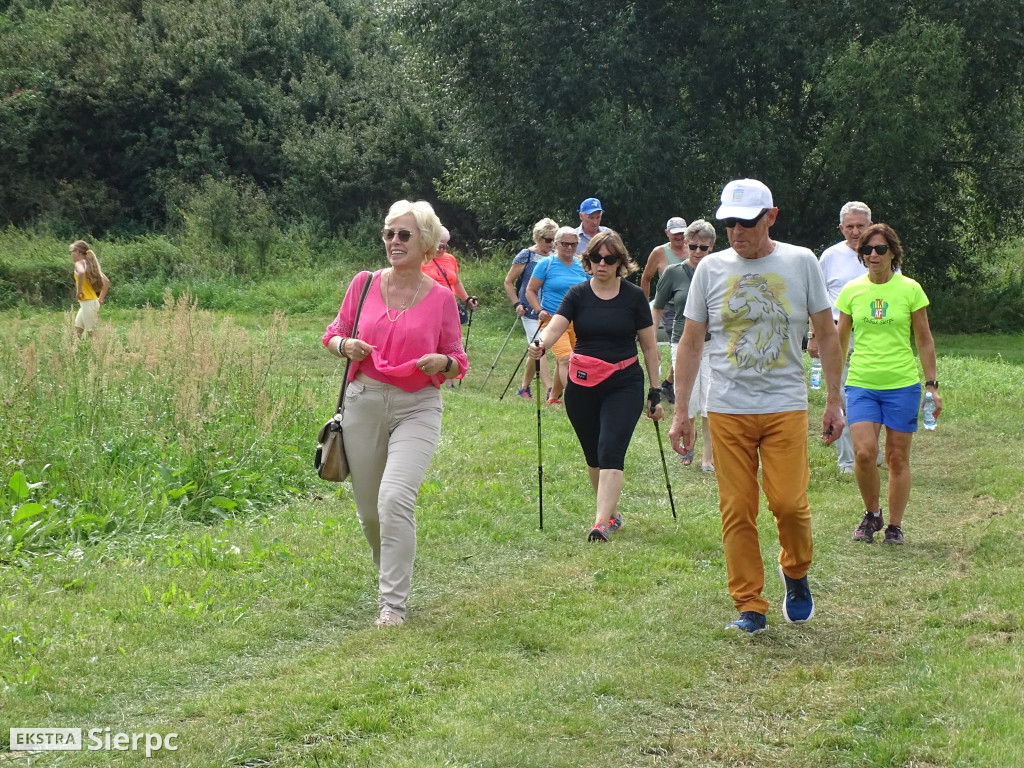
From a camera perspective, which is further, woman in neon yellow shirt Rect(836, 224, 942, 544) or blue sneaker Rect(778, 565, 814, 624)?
woman in neon yellow shirt Rect(836, 224, 942, 544)

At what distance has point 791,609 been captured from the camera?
6.49 metres

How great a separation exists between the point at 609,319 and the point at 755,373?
236 centimetres

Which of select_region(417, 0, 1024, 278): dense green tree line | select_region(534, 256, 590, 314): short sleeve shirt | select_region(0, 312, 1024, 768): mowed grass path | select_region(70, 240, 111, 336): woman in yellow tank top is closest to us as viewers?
select_region(0, 312, 1024, 768): mowed grass path

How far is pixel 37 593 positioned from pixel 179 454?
266 cm

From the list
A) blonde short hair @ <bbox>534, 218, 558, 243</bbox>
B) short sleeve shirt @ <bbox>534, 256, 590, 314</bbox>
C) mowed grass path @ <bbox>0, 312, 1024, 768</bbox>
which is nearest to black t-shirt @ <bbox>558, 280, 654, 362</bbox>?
mowed grass path @ <bbox>0, 312, 1024, 768</bbox>

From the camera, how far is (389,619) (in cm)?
644

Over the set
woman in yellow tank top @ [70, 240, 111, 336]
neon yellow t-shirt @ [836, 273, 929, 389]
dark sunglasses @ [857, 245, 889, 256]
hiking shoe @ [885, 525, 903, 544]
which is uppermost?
dark sunglasses @ [857, 245, 889, 256]

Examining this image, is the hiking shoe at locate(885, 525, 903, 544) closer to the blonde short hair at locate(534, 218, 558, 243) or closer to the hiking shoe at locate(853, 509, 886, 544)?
the hiking shoe at locate(853, 509, 886, 544)

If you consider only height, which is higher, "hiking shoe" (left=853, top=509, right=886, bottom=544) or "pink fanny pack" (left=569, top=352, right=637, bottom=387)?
"pink fanny pack" (left=569, top=352, right=637, bottom=387)

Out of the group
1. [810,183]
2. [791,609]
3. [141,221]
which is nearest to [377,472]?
[791,609]

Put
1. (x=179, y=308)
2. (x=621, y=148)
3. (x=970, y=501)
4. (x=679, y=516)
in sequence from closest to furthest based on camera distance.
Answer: (x=679, y=516)
(x=970, y=501)
(x=179, y=308)
(x=621, y=148)

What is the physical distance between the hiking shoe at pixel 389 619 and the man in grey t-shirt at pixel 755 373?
5.65ft

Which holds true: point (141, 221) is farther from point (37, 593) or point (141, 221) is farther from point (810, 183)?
point (37, 593)

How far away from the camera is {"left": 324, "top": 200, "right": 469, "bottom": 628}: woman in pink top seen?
6.45 meters
